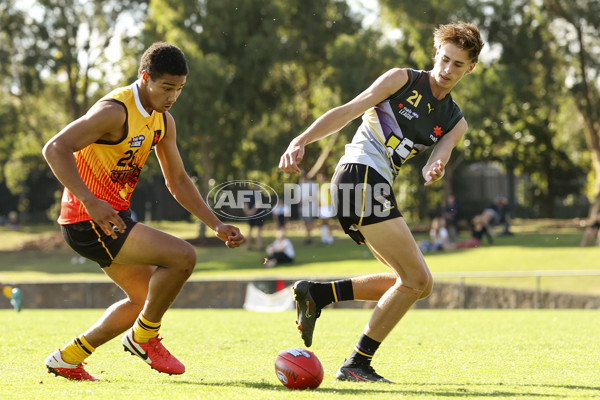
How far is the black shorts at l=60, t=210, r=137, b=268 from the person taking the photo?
512 cm

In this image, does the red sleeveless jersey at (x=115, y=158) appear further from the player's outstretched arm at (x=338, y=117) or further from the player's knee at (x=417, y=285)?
the player's knee at (x=417, y=285)

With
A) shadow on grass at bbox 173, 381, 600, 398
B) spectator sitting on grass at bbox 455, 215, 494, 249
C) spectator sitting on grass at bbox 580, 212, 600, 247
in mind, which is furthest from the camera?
spectator sitting on grass at bbox 455, 215, 494, 249

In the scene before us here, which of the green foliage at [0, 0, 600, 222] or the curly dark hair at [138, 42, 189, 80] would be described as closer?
the curly dark hair at [138, 42, 189, 80]

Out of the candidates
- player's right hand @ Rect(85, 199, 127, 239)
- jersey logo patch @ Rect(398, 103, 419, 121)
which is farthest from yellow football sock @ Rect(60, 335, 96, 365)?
jersey logo patch @ Rect(398, 103, 419, 121)

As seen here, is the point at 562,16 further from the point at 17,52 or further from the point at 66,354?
the point at 66,354

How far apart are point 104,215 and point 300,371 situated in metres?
1.45

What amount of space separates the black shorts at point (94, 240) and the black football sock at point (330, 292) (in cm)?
130

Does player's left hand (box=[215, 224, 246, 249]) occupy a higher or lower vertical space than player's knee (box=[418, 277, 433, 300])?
higher

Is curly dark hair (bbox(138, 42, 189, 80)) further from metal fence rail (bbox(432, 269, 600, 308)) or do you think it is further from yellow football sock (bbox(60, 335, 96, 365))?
metal fence rail (bbox(432, 269, 600, 308))

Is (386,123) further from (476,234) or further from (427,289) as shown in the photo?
(476,234)

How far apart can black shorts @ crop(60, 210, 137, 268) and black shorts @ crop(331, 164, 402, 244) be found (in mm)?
1312

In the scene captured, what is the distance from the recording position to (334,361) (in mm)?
6484

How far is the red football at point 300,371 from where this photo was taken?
195 inches

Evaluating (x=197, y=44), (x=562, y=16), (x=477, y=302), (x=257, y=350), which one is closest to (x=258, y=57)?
(x=197, y=44)
